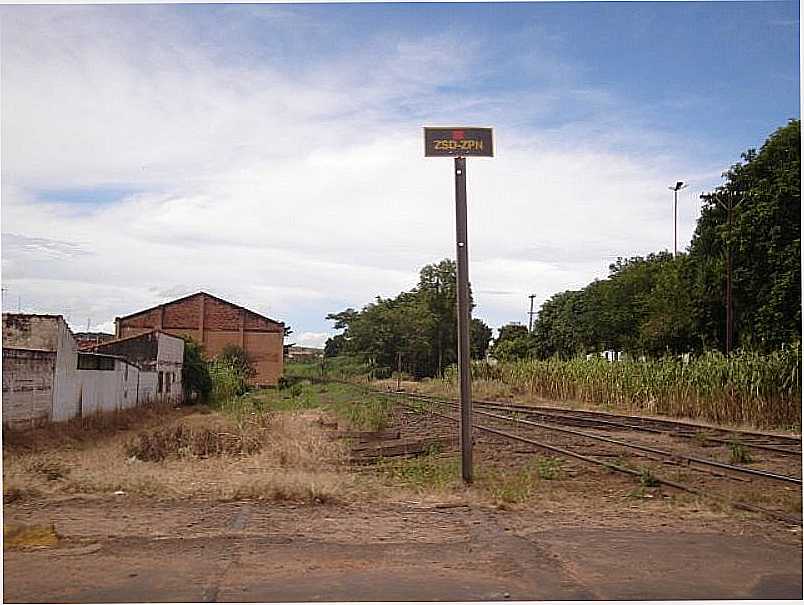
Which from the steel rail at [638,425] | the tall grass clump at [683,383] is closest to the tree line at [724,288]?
the tall grass clump at [683,383]

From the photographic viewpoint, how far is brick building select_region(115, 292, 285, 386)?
1047 cm

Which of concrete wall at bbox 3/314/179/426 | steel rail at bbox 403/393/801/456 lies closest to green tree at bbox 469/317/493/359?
steel rail at bbox 403/393/801/456

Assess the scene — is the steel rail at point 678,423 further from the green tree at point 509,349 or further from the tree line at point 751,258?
the green tree at point 509,349

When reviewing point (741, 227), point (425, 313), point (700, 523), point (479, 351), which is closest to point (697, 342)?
point (479, 351)

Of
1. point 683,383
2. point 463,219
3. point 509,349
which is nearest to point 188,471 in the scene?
point 463,219

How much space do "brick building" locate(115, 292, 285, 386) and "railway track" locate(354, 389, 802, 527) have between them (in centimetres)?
371

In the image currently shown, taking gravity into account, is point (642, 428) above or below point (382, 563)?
above

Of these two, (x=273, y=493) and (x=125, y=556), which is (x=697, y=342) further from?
(x=125, y=556)

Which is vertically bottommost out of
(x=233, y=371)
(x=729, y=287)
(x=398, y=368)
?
(x=233, y=371)

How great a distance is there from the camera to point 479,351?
23.9 m

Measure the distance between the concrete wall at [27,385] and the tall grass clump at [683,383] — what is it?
415 inches

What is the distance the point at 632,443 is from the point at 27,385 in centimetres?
836

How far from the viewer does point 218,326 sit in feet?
36.0

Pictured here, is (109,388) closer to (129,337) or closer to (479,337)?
(129,337)
